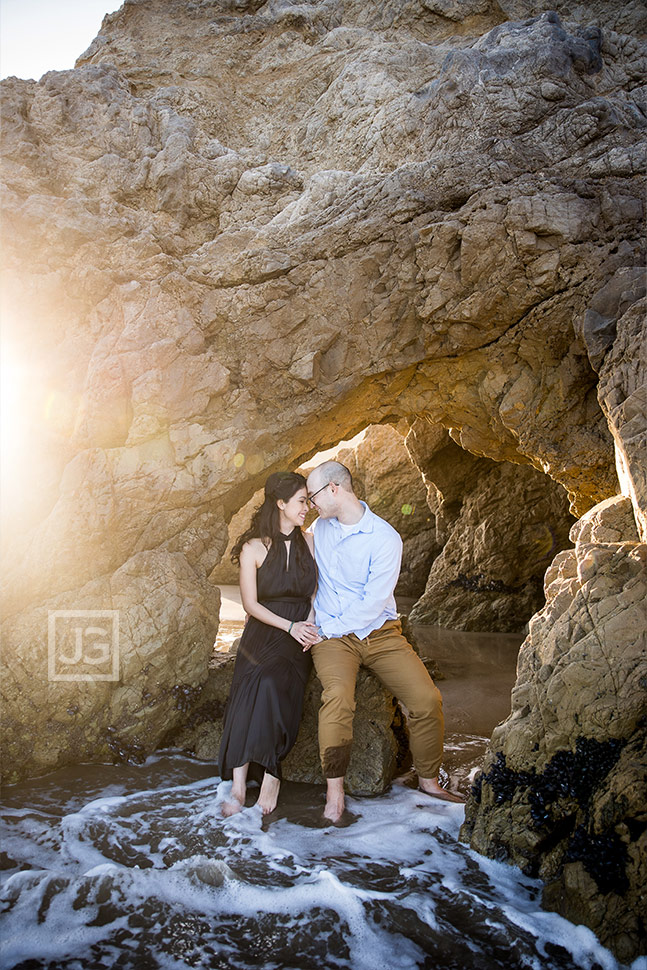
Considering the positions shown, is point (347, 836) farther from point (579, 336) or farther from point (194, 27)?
point (194, 27)

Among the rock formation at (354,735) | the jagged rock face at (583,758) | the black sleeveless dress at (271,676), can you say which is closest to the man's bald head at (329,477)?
the black sleeveless dress at (271,676)

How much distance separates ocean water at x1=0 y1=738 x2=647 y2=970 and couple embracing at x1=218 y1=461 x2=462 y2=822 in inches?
12.5

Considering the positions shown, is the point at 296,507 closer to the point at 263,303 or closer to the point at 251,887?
the point at 263,303

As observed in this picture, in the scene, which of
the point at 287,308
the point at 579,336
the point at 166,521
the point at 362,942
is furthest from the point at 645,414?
the point at 166,521

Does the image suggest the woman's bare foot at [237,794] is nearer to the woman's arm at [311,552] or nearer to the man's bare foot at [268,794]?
the man's bare foot at [268,794]

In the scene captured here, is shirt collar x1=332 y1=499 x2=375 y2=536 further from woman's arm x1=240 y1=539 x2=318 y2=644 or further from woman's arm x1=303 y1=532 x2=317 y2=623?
woman's arm x1=240 y1=539 x2=318 y2=644

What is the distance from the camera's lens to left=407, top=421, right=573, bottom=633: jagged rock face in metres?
10.3

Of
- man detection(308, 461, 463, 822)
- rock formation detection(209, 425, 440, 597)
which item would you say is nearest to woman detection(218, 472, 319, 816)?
man detection(308, 461, 463, 822)

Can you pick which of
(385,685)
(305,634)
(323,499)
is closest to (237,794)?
(305,634)

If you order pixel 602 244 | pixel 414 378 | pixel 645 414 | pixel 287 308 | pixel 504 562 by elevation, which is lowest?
pixel 504 562

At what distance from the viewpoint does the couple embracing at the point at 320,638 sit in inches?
164

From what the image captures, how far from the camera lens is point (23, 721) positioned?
187 inches

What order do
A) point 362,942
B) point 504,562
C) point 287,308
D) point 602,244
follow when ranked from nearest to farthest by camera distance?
point 362,942 < point 602,244 < point 287,308 < point 504,562

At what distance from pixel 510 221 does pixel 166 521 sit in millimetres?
4140
